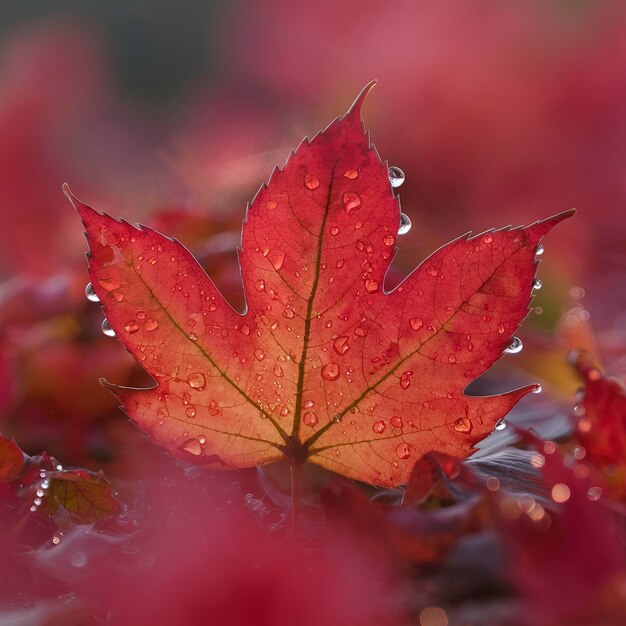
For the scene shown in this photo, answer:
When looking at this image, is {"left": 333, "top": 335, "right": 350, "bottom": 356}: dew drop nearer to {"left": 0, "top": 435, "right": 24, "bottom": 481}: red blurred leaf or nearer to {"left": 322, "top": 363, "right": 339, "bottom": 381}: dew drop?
{"left": 322, "top": 363, "right": 339, "bottom": 381}: dew drop

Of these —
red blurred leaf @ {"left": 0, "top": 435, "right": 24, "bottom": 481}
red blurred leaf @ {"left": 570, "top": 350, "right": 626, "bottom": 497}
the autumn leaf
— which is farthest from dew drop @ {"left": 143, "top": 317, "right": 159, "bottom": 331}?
red blurred leaf @ {"left": 570, "top": 350, "right": 626, "bottom": 497}

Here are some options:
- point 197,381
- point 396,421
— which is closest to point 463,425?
point 396,421

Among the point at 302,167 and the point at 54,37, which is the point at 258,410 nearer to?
the point at 302,167

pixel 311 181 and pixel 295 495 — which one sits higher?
pixel 311 181

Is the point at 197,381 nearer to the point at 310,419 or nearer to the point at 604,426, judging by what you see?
the point at 310,419

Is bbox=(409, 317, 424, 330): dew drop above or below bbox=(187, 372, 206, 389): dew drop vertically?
above

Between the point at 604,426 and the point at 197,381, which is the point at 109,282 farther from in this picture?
the point at 604,426
